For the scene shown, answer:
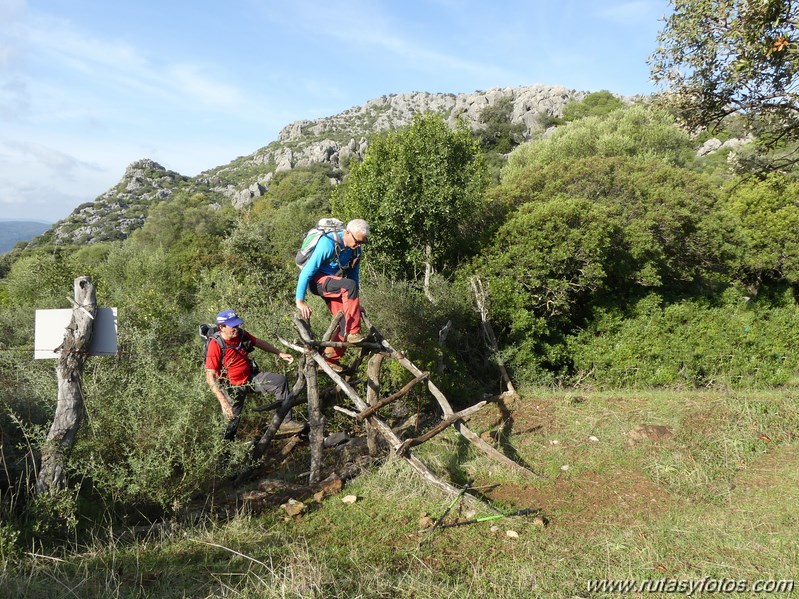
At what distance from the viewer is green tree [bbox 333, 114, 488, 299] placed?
1477 centimetres

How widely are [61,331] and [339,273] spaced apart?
298 centimetres

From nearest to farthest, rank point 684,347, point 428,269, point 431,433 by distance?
point 431,433 < point 684,347 < point 428,269

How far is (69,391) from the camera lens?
15.7 ft

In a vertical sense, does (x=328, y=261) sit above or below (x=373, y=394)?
above

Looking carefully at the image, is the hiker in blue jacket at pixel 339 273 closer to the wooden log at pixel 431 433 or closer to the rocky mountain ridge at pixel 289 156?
Result: the wooden log at pixel 431 433

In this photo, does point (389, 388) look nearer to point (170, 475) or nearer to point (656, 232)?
point (170, 475)

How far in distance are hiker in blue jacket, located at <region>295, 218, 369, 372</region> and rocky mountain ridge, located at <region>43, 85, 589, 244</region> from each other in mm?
44416

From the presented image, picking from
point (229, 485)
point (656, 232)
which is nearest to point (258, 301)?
point (229, 485)

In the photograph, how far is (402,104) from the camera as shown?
13175 cm

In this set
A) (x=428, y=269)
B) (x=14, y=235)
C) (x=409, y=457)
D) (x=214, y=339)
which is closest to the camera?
(x=409, y=457)

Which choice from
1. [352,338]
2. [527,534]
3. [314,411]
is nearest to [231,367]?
[314,411]

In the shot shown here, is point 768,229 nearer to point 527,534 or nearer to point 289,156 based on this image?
point 527,534

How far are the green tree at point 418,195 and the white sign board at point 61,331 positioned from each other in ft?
32.3

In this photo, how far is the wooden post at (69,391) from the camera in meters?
4.68
